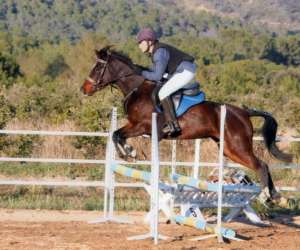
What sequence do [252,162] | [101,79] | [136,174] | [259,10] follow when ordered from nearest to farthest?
[136,174] < [252,162] < [101,79] < [259,10]

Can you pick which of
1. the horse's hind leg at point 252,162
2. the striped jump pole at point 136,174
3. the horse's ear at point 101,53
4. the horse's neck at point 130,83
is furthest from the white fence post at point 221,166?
the horse's ear at point 101,53

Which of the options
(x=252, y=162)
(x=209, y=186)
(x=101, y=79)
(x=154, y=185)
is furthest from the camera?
(x=101, y=79)

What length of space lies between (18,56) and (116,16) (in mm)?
60078

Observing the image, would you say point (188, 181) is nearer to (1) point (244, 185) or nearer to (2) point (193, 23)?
(1) point (244, 185)

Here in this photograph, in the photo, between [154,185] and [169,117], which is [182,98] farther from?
[154,185]

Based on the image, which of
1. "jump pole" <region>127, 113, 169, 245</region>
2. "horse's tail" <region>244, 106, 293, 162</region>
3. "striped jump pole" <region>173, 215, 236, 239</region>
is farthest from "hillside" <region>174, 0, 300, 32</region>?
"jump pole" <region>127, 113, 169, 245</region>

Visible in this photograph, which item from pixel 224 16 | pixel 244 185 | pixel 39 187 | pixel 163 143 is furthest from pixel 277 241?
pixel 224 16

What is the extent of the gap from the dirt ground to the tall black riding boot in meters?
1.30

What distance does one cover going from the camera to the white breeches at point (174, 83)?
10.2 m

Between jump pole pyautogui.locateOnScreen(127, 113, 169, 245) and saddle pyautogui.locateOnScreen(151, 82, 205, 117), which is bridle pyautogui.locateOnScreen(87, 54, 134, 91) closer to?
saddle pyautogui.locateOnScreen(151, 82, 205, 117)

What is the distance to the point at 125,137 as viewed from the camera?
10211 mm

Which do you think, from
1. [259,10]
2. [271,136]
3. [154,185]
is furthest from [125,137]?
[259,10]

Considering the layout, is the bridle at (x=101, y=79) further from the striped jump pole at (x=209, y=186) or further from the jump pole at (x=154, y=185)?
the striped jump pole at (x=209, y=186)

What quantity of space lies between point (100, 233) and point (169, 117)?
1682 mm
